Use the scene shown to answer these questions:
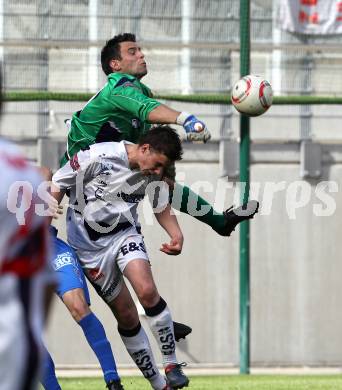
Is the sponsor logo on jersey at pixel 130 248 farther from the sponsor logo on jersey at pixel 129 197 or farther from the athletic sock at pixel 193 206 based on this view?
the athletic sock at pixel 193 206

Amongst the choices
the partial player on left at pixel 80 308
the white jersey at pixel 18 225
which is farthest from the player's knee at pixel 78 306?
the white jersey at pixel 18 225

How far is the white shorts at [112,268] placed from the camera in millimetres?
7230

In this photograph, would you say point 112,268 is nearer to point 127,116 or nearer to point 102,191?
point 102,191

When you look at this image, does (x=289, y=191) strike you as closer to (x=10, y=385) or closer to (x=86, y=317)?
(x=86, y=317)

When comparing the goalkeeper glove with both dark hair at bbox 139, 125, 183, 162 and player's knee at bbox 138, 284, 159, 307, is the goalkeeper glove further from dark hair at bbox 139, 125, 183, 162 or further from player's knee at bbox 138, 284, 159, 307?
player's knee at bbox 138, 284, 159, 307

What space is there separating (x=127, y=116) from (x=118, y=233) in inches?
31.6

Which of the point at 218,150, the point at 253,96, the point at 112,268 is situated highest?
the point at 253,96

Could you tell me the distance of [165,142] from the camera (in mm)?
6941

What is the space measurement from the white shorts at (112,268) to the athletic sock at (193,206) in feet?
2.45

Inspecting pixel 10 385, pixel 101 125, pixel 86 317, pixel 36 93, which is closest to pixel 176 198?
pixel 101 125

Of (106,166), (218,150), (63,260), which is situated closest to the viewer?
(63,260)

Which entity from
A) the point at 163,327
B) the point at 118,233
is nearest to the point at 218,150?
the point at 118,233

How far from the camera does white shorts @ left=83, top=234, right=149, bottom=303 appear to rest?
7.23 metres

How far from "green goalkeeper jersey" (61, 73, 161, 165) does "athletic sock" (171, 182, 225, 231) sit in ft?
1.84
